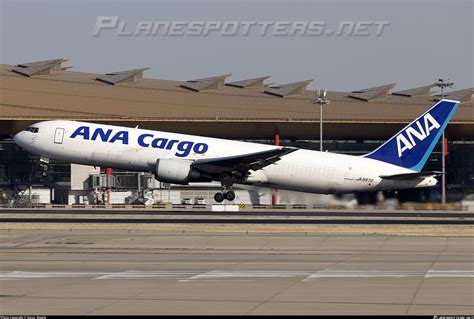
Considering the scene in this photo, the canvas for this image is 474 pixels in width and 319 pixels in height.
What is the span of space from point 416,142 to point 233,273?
32.2m

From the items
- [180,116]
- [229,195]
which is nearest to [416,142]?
[229,195]

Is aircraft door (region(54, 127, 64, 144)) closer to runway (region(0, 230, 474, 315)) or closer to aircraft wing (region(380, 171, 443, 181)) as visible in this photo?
runway (region(0, 230, 474, 315))

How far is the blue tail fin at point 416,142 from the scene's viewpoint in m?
56.7

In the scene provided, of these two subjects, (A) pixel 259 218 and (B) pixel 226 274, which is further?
(A) pixel 259 218

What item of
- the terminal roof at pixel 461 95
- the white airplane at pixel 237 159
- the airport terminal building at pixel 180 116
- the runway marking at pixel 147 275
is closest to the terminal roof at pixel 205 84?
the airport terminal building at pixel 180 116

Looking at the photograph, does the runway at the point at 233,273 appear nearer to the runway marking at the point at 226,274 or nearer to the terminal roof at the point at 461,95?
the runway marking at the point at 226,274

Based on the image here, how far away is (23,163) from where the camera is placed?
317ft

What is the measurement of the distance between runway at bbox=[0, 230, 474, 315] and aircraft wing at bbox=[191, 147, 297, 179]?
42.6 ft

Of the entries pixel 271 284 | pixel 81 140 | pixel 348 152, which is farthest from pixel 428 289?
pixel 348 152

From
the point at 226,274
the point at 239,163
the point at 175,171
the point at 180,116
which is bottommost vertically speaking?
the point at 226,274

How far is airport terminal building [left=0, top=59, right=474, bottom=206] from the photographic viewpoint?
91000 mm

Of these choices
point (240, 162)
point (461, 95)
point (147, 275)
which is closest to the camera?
point (147, 275)

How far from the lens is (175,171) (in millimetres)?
54750

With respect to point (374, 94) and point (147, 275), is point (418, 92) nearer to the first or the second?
point (374, 94)
